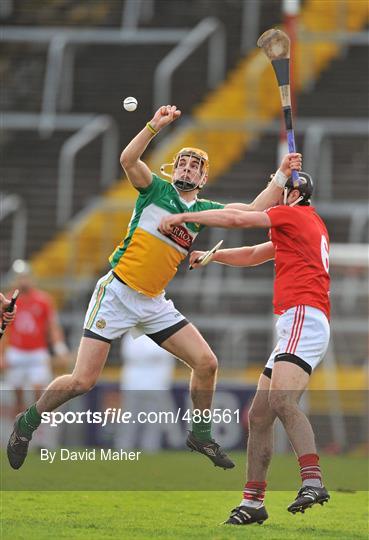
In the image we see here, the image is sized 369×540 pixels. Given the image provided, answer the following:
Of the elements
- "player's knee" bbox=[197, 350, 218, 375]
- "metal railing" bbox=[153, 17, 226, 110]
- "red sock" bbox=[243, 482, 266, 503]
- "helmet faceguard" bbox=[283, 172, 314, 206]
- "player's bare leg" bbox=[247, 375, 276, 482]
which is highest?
"metal railing" bbox=[153, 17, 226, 110]

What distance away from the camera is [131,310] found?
31.3 ft

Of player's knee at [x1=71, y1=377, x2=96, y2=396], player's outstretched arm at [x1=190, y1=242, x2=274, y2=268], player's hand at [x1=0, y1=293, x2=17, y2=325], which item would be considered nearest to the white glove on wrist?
player's outstretched arm at [x1=190, y1=242, x2=274, y2=268]

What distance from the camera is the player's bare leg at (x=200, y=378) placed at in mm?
9609

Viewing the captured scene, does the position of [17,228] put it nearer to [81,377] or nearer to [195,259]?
[81,377]

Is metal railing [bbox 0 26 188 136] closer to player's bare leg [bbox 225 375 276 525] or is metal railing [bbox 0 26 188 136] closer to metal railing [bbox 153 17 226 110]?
metal railing [bbox 153 17 226 110]

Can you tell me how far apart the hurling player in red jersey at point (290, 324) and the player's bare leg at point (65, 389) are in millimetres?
1209

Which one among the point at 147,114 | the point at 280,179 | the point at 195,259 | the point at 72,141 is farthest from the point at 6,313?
the point at 147,114

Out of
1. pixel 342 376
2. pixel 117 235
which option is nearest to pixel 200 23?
pixel 117 235

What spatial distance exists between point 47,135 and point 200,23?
143 inches

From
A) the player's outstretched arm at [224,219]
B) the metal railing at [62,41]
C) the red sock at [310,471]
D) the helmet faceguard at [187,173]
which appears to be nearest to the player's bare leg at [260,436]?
the red sock at [310,471]

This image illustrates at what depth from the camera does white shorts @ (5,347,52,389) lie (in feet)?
55.6

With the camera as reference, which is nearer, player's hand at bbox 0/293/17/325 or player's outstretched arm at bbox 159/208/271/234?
player's outstretched arm at bbox 159/208/271/234

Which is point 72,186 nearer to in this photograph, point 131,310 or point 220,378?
point 220,378

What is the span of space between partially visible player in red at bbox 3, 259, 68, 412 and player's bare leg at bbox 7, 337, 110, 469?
7.07m
